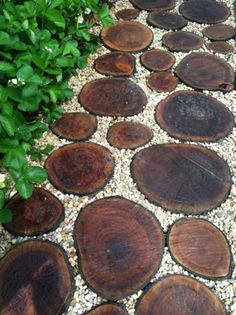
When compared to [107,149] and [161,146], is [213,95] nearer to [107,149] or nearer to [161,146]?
A: [161,146]

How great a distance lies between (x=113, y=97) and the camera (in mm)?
2535

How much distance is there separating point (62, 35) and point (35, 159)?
2.65 ft

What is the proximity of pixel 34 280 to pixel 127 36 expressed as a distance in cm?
208

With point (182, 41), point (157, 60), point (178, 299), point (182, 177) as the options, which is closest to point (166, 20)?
point (182, 41)

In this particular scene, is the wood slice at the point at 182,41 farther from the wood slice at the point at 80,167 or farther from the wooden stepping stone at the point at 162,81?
the wood slice at the point at 80,167

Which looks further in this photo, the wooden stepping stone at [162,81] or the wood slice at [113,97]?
the wooden stepping stone at [162,81]

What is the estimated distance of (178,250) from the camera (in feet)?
5.78

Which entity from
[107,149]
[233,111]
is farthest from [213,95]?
[107,149]

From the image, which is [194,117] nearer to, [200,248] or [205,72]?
[205,72]

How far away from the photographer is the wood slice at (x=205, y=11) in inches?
131

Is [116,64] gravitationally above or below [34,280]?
above

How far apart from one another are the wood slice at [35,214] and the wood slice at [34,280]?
0.31ft

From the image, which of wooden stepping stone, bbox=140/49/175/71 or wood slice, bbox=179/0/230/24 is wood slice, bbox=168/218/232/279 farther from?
wood slice, bbox=179/0/230/24

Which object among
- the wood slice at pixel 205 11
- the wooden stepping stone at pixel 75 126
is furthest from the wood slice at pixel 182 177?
the wood slice at pixel 205 11
